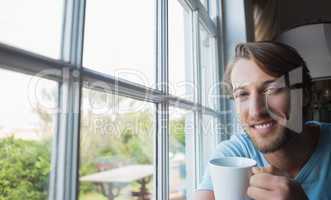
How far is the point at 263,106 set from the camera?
55 cm

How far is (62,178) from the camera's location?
0.34 meters

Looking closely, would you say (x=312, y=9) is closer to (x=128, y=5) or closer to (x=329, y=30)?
(x=329, y=30)

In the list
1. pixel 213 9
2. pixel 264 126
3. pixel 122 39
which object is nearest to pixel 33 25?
pixel 122 39

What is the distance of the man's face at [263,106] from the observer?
1.82 ft

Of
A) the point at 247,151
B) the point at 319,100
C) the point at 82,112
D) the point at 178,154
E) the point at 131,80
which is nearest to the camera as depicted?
the point at 82,112

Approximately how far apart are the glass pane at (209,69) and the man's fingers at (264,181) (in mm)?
825

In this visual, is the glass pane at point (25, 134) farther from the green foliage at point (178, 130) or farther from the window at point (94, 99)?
the green foliage at point (178, 130)

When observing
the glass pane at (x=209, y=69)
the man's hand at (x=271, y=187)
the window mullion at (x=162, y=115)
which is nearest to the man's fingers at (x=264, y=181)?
the man's hand at (x=271, y=187)

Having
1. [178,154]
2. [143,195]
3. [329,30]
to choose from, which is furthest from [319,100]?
[143,195]

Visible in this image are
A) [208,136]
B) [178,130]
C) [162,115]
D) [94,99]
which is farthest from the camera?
[208,136]

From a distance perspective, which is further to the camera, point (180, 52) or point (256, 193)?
point (180, 52)

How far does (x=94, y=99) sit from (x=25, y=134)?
13 cm

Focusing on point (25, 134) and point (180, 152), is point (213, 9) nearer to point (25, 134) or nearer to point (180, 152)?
Result: point (180, 152)

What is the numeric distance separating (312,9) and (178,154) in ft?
7.06
